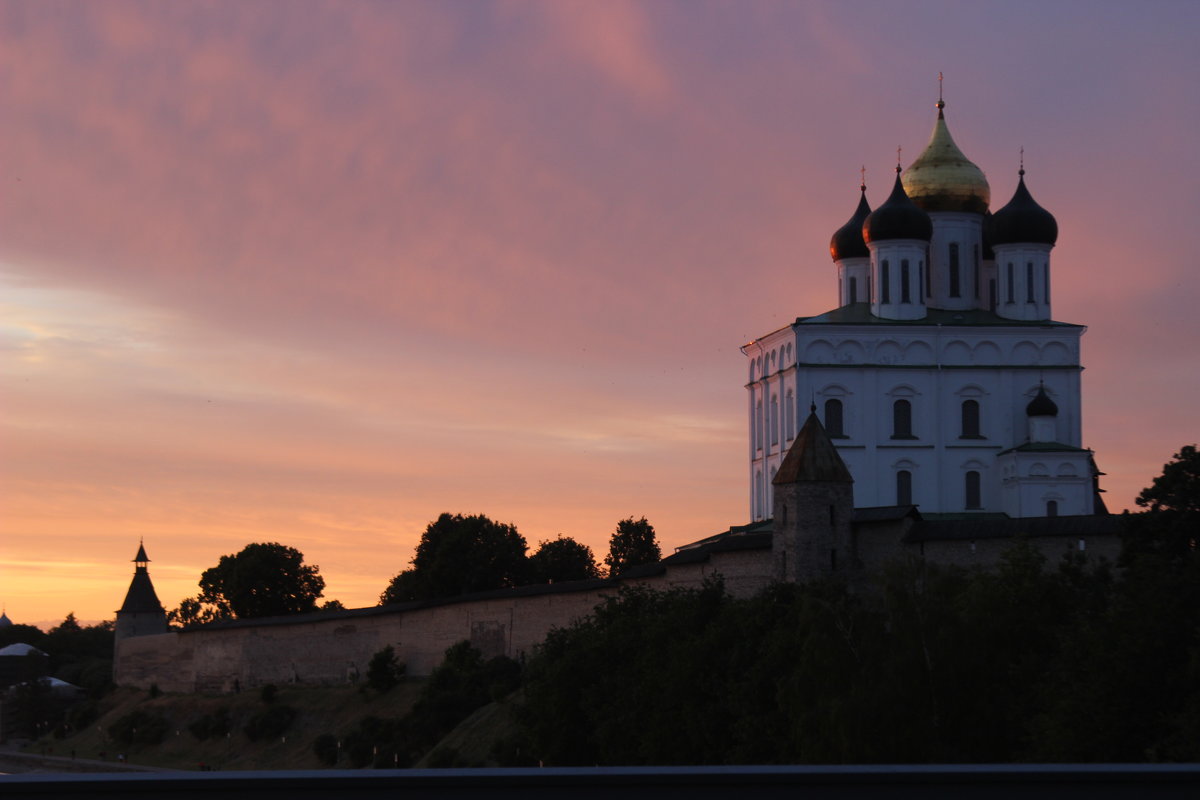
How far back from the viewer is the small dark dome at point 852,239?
53062 mm

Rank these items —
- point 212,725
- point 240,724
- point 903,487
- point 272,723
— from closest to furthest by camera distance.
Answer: point 903,487, point 272,723, point 240,724, point 212,725

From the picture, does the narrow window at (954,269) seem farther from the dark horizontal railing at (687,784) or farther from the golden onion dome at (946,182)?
the dark horizontal railing at (687,784)

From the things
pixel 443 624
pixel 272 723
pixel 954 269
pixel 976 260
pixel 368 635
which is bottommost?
pixel 272 723

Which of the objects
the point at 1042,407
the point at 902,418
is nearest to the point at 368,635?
the point at 902,418

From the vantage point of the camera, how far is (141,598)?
7406cm

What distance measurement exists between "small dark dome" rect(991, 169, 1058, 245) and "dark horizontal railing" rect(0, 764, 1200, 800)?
43.7 metres

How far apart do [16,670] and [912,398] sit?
154ft

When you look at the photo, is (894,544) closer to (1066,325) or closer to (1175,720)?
(1175,720)

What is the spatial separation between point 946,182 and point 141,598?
120ft

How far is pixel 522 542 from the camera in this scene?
62.5 meters

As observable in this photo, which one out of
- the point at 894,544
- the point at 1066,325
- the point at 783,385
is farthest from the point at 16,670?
the point at 894,544

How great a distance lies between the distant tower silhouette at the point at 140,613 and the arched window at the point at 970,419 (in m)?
35.4

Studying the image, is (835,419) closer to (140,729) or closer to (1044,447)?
(1044,447)

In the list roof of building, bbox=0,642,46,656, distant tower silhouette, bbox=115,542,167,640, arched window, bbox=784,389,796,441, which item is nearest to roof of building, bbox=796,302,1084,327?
arched window, bbox=784,389,796,441
